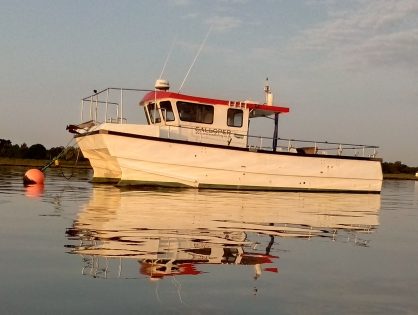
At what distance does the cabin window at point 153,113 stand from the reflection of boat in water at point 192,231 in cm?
891

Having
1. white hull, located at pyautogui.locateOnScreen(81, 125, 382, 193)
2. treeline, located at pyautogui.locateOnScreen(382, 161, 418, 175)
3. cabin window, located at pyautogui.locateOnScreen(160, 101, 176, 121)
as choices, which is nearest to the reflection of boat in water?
white hull, located at pyautogui.locateOnScreen(81, 125, 382, 193)

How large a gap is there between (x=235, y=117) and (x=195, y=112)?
5.62 ft

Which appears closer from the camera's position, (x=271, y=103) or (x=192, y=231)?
(x=192, y=231)

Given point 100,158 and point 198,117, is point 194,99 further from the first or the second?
point 100,158

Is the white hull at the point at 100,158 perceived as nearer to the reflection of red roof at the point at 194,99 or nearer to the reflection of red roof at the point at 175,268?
the reflection of red roof at the point at 194,99

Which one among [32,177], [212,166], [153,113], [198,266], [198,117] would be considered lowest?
[198,266]

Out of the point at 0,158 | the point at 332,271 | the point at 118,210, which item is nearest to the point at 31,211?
the point at 118,210

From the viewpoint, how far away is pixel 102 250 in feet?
18.9

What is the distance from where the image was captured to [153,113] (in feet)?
70.9

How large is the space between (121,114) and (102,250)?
50.7ft

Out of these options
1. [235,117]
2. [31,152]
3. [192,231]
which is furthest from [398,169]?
[192,231]

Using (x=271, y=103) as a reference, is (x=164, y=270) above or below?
below

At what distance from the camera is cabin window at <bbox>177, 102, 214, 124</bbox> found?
20859 millimetres

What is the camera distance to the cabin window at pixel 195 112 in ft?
68.4
